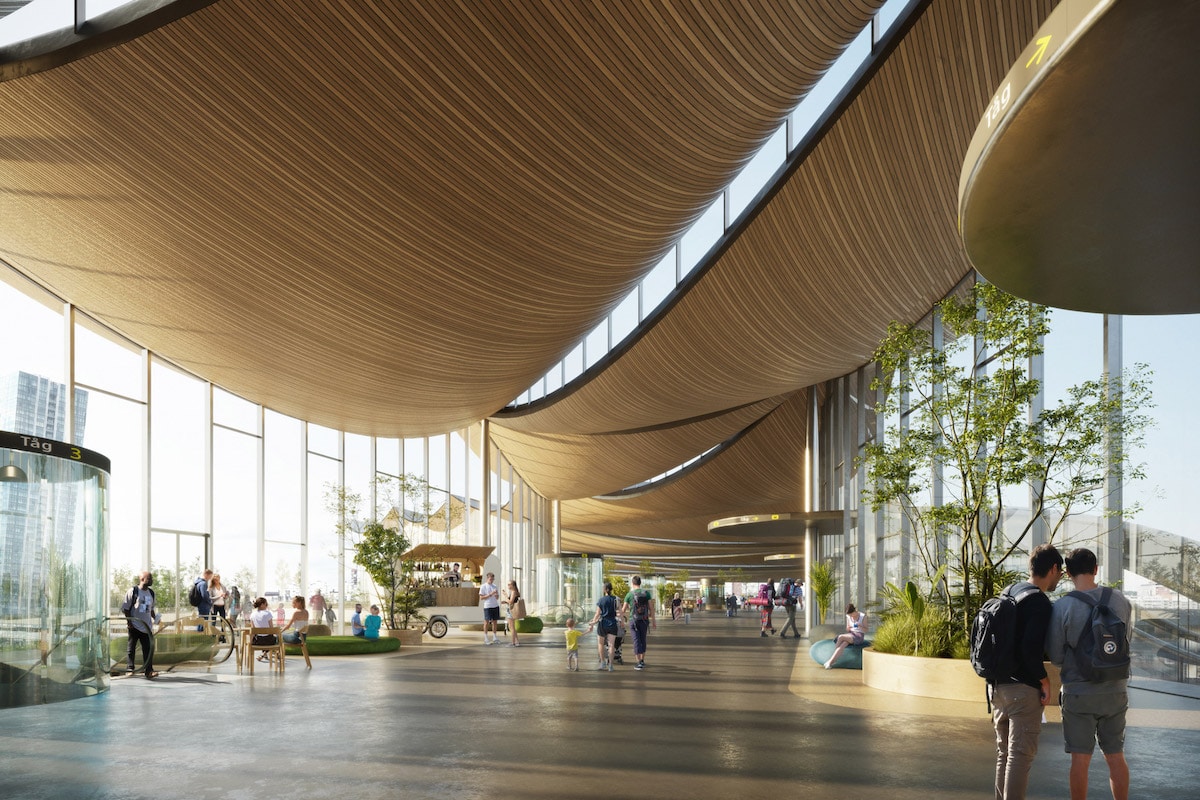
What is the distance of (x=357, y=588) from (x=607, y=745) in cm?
2273

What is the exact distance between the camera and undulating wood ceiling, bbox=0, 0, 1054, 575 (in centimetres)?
983

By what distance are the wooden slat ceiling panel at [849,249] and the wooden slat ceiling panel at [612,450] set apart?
5322 mm

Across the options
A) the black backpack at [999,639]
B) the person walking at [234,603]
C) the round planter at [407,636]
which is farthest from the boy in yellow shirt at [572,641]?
the black backpack at [999,639]

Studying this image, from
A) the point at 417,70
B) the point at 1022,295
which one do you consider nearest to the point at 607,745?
the point at 1022,295

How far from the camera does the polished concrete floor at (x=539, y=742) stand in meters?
6.16

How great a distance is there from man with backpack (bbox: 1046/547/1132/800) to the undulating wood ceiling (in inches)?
262

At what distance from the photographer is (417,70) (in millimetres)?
10000

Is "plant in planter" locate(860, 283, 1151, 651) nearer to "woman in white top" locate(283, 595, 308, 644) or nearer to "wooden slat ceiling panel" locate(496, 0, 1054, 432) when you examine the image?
"wooden slat ceiling panel" locate(496, 0, 1054, 432)

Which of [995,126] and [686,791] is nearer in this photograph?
[995,126]

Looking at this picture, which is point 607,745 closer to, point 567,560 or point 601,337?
point 601,337

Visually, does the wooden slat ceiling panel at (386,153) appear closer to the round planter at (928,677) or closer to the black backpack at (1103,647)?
the round planter at (928,677)

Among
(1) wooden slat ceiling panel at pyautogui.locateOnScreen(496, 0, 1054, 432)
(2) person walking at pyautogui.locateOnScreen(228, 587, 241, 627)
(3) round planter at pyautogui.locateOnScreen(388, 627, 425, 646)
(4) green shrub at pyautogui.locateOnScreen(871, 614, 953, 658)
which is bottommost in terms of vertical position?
(3) round planter at pyautogui.locateOnScreen(388, 627, 425, 646)

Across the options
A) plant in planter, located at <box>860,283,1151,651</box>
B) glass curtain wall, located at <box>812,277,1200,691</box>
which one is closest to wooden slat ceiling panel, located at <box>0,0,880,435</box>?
plant in planter, located at <box>860,283,1151,651</box>

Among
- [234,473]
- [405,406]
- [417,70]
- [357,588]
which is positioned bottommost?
[357,588]
